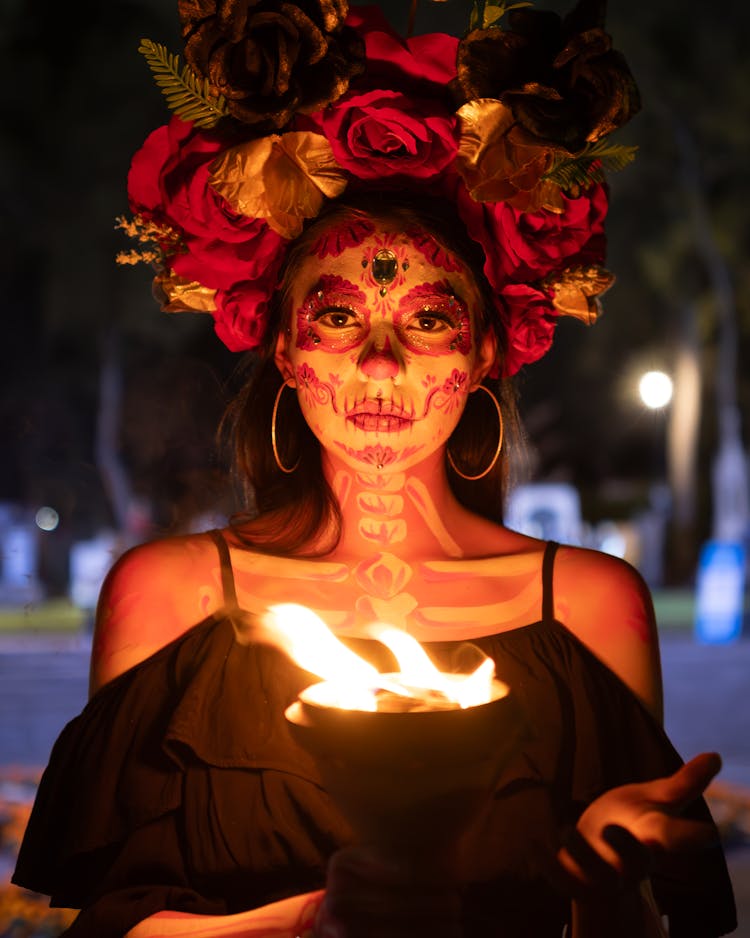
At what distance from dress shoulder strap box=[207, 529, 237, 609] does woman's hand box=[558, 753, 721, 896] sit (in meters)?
0.82

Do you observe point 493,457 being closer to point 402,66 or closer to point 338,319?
point 338,319

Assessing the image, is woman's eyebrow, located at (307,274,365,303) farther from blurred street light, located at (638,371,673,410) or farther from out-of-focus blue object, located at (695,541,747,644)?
out-of-focus blue object, located at (695,541,747,644)

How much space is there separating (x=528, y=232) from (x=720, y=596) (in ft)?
47.2

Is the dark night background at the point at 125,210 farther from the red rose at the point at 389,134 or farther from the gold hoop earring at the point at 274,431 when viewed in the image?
the red rose at the point at 389,134

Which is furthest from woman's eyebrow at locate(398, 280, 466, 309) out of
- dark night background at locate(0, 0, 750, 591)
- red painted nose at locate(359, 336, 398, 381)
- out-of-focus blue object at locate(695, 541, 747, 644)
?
dark night background at locate(0, 0, 750, 591)

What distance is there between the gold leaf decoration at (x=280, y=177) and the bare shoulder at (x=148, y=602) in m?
0.61

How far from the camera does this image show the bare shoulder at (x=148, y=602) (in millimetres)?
2416

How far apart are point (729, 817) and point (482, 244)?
538 cm

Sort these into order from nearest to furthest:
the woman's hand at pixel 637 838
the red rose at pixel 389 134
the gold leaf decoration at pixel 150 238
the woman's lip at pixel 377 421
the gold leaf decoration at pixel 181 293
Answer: the woman's hand at pixel 637 838 → the red rose at pixel 389 134 → the woman's lip at pixel 377 421 → the gold leaf decoration at pixel 150 238 → the gold leaf decoration at pixel 181 293

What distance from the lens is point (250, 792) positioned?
2.28m

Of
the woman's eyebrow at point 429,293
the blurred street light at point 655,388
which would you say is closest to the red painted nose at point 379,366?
the woman's eyebrow at point 429,293

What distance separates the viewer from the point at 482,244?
2.59m

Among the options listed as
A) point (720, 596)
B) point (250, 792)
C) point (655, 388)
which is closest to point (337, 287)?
point (250, 792)

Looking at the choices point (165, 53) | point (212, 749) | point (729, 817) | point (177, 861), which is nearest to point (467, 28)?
point (165, 53)
